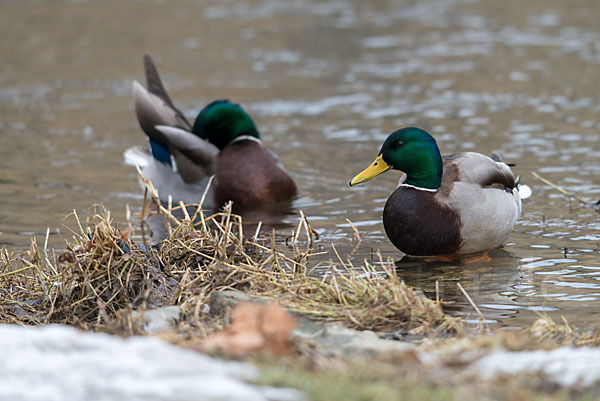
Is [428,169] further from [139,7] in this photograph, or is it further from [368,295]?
[139,7]

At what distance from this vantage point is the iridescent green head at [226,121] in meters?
7.65

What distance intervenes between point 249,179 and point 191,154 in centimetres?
60

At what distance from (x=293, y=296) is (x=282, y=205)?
3.39 meters

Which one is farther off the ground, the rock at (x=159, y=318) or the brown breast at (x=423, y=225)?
the rock at (x=159, y=318)

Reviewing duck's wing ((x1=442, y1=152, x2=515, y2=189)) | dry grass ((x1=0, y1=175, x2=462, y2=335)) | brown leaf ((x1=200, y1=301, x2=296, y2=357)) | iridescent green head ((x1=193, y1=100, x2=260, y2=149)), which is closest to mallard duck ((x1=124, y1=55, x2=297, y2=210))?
iridescent green head ((x1=193, y1=100, x2=260, y2=149))

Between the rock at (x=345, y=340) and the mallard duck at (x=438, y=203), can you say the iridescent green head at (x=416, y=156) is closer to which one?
the mallard duck at (x=438, y=203)

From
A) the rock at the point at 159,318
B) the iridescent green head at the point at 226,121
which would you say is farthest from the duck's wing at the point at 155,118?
the rock at the point at 159,318

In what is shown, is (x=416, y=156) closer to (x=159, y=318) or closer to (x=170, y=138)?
(x=159, y=318)

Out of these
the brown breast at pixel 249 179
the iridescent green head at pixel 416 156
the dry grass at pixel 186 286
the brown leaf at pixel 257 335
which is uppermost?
the brown leaf at pixel 257 335

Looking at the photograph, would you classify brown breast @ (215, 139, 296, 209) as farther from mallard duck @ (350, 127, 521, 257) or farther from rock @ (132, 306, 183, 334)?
rock @ (132, 306, 183, 334)

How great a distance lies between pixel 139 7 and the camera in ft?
→ 61.0

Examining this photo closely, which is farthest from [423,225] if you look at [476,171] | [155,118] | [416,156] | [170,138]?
[155,118]

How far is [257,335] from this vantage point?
9.77 ft

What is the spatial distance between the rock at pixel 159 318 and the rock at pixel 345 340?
0.56 m
